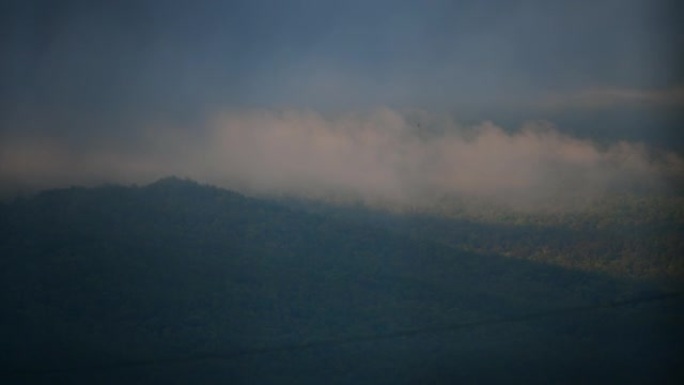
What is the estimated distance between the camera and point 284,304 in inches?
365

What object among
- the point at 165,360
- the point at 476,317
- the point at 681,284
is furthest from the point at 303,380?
the point at 681,284

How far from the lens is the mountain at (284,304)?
332 inches

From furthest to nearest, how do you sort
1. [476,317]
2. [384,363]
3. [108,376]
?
[476,317] → [384,363] → [108,376]

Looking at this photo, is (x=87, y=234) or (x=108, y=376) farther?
(x=87, y=234)

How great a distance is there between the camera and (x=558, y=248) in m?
10.2

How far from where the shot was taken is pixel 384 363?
8625mm

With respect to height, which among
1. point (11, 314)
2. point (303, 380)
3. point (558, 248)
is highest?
point (558, 248)

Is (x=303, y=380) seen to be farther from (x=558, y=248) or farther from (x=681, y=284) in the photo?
(x=681, y=284)

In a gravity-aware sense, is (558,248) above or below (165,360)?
above

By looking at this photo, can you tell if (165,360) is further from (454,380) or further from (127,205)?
(454,380)

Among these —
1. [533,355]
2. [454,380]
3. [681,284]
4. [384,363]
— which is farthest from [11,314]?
[681,284]

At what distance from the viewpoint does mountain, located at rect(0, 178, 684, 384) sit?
8430mm

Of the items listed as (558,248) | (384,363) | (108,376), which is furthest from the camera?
(558,248)

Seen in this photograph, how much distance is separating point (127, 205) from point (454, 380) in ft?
14.1
